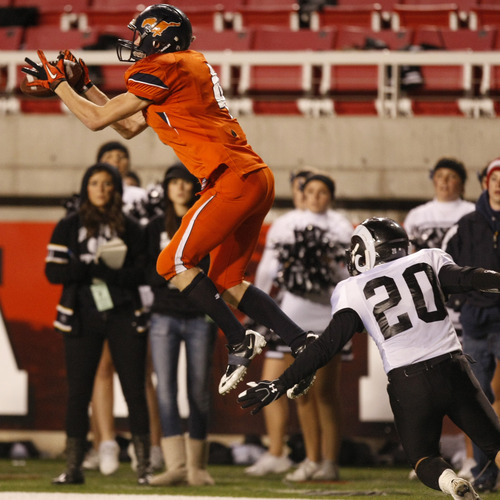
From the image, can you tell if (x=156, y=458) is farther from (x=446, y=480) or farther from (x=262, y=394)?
(x=446, y=480)

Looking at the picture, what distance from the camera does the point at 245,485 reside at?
24.2 feet

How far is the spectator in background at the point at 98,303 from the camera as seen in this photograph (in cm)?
729

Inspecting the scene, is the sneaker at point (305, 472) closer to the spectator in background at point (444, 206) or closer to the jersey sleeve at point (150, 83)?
the spectator in background at point (444, 206)

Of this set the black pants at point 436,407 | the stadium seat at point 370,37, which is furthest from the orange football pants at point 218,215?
the stadium seat at point 370,37

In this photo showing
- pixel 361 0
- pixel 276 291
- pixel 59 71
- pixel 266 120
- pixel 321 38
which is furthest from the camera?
pixel 361 0

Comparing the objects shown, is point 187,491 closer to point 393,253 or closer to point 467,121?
point 393,253

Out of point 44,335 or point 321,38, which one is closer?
point 44,335

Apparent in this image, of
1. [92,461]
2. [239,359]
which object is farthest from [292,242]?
[239,359]

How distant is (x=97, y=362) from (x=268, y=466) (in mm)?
1525

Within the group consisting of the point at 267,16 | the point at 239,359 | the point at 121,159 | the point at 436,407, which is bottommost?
the point at 436,407

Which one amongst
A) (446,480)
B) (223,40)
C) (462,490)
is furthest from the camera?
(223,40)

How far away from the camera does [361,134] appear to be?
9.17 meters

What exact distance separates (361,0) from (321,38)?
1506 millimetres

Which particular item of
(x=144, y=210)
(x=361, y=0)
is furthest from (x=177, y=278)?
(x=361, y=0)
